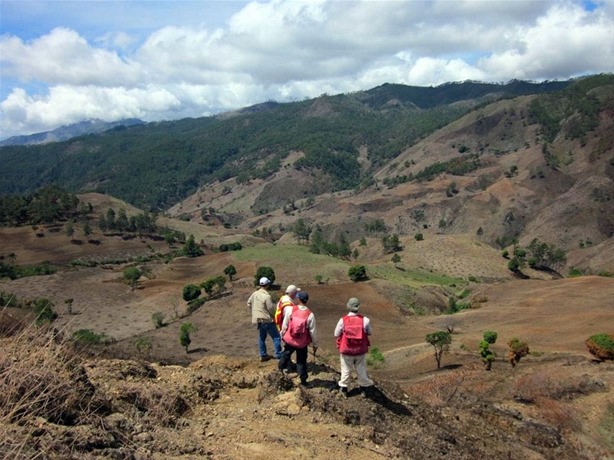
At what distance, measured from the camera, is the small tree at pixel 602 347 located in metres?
23.8

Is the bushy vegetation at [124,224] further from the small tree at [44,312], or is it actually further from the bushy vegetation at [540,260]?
the bushy vegetation at [540,260]

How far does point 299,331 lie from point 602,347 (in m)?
20.4

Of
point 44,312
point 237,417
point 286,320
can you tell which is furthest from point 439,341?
point 44,312

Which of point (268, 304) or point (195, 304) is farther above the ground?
point (268, 304)

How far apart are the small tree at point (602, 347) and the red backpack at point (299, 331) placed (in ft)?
66.0

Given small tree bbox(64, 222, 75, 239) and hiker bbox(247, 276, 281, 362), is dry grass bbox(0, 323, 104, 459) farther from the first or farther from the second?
small tree bbox(64, 222, 75, 239)

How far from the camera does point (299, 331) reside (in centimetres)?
1020

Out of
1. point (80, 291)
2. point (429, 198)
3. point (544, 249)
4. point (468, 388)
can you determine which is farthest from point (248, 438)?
point (429, 198)

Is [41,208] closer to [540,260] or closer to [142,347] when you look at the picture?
[142,347]

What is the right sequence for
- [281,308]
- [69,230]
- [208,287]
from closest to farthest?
[281,308], [208,287], [69,230]

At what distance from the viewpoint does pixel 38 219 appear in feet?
367

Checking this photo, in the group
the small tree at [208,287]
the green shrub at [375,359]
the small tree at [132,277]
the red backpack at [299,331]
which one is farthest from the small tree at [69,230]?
the red backpack at [299,331]

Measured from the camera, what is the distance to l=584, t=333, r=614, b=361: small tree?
77.9 ft

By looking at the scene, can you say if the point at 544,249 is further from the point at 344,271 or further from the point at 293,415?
the point at 293,415
